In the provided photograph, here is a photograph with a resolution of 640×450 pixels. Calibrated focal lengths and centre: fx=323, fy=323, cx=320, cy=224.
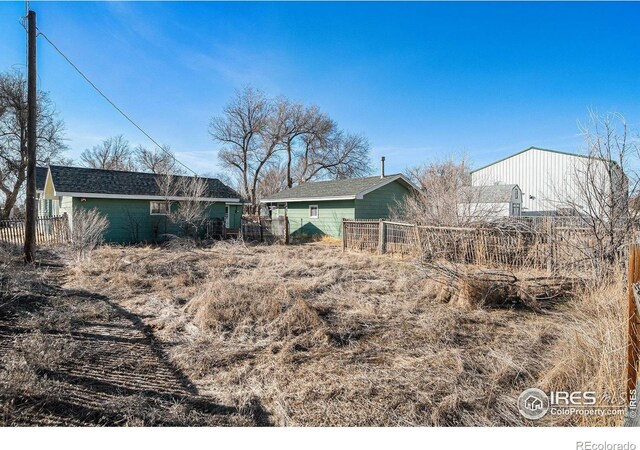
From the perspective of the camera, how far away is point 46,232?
43.9ft

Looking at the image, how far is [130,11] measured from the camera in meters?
6.94

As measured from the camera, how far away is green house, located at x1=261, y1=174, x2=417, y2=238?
1669 cm

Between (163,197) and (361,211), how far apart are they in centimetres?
1001

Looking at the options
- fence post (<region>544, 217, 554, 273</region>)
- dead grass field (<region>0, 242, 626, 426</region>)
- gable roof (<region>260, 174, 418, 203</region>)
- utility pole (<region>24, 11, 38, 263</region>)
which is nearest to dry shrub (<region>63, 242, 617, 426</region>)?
dead grass field (<region>0, 242, 626, 426</region>)

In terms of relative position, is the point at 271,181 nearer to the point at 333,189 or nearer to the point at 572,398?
the point at 333,189

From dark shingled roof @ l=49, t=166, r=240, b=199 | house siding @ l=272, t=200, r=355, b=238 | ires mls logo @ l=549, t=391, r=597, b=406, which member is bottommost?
ires mls logo @ l=549, t=391, r=597, b=406

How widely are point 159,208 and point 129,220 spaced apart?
60.1 inches

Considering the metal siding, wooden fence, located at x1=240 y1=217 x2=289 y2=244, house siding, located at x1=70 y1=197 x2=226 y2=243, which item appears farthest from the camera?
the metal siding

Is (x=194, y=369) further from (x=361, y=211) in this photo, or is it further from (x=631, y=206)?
(x=361, y=211)

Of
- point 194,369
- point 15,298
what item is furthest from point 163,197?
point 194,369

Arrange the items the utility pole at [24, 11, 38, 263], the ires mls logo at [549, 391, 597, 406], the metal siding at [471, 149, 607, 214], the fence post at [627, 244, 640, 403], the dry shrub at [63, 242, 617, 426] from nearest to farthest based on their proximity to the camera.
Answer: the fence post at [627, 244, 640, 403] < the ires mls logo at [549, 391, 597, 406] < the dry shrub at [63, 242, 617, 426] < the utility pole at [24, 11, 38, 263] < the metal siding at [471, 149, 607, 214]

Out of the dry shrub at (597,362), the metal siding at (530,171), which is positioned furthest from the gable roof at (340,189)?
the dry shrub at (597,362)

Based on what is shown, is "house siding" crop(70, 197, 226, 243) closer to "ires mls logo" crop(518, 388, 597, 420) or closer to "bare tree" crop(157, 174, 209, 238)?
"bare tree" crop(157, 174, 209, 238)
